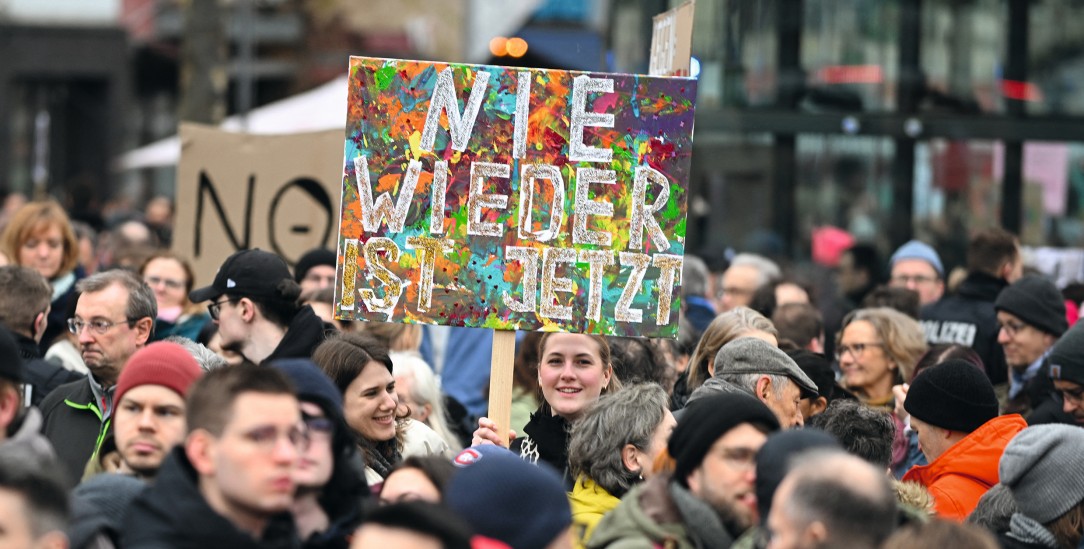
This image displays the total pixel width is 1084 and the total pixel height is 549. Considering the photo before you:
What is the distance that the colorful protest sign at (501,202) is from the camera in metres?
6.38

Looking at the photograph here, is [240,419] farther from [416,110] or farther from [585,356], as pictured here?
[585,356]

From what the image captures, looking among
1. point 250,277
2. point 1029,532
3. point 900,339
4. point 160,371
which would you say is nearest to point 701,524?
point 1029,532

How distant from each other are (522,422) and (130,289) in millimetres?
2291

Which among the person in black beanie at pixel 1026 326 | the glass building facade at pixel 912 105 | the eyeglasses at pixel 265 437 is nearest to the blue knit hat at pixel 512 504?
the eyeglasses at pixel 265 437

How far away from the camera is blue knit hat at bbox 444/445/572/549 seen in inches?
180

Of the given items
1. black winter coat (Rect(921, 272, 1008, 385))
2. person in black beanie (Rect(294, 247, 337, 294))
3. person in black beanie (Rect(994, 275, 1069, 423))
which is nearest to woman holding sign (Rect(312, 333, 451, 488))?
person in black beanie (Rect(294, 247, 337, 294))

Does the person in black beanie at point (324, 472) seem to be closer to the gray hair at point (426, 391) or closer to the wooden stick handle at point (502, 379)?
the wooden stick handle at point (502, 379)

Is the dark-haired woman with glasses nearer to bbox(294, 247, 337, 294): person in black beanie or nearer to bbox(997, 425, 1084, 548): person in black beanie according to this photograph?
bbox(294, 247, 337, 294): person in black beanie

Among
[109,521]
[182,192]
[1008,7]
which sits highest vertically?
[1008,7]

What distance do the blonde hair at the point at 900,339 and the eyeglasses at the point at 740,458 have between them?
11.8 feet

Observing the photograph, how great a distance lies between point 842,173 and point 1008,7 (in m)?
2.03

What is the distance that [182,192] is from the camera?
406 inches

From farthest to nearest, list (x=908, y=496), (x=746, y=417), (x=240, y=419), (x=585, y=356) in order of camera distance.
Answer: (x=585, y=356) → (x=908, y=496) → (x=746, y=417) → (x=240, y=419)

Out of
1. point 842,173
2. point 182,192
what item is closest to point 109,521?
point 182,192
